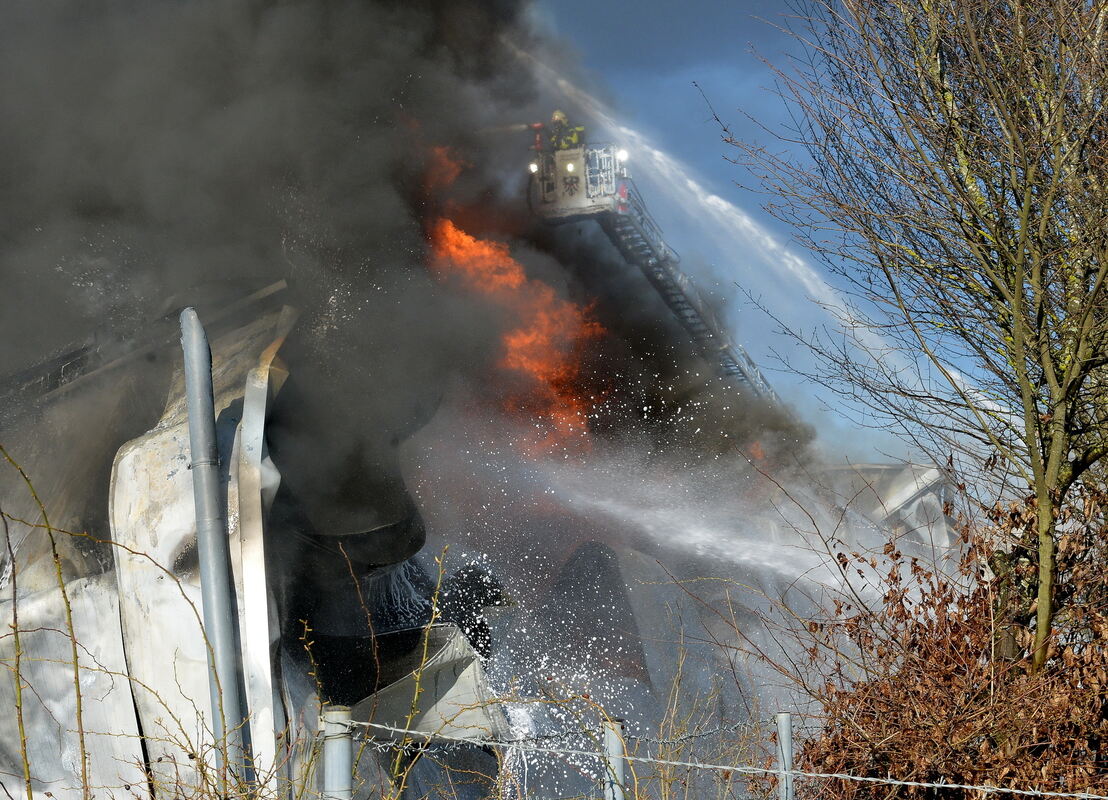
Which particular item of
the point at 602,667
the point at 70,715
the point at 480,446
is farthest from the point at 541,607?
the point at 70,715

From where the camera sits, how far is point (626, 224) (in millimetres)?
15016

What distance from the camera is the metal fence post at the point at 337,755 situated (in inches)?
109

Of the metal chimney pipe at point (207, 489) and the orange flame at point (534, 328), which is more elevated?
the orange flame at point (534, 328)

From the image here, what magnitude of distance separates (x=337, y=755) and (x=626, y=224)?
42.1 ft

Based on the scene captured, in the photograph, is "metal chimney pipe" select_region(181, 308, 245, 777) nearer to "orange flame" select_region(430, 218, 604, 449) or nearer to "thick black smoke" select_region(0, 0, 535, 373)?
"thick black smoke" select_region(0, 0, 535, 373)

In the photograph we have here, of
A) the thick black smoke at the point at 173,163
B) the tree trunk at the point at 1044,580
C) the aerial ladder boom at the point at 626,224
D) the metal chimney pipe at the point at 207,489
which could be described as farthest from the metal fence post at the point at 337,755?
the aerial ladder boom at the point at 626,224

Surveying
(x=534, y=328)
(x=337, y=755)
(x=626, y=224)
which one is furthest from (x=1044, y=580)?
(x=626, y=224)

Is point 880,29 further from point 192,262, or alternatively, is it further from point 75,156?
point 75,156

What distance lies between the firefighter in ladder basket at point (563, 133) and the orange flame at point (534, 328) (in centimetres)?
141

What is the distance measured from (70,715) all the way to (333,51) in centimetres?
460

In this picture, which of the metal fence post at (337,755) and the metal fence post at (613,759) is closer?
the metal fence post at (337,755)

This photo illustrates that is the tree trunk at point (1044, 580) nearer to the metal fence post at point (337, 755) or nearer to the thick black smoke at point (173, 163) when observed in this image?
the metal fence post at point (337, 755)

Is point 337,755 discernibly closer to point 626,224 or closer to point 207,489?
point 207,489

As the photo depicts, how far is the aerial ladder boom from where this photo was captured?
12023 mm
